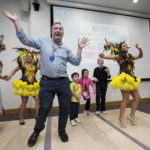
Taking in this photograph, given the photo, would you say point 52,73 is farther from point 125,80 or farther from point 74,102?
point 125,80

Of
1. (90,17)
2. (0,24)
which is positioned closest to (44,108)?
(0,24)

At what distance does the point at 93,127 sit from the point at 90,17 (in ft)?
9.59

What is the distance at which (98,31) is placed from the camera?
11.7ft

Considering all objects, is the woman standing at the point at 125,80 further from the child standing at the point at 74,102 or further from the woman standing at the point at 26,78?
the woman standing at the point at 26,78

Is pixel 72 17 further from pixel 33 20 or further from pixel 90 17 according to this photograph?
pixel 33 20

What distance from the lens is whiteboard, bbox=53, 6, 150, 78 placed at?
3.27 meters

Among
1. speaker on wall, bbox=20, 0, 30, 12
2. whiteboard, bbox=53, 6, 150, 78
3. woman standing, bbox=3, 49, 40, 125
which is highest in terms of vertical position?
speaker on wall, bbox=20, 0, 30, 12

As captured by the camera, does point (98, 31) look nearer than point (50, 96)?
No

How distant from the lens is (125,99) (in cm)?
202

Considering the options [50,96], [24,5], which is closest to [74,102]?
[50,96]

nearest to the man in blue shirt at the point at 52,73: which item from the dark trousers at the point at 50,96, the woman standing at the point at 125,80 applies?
the dark trousers at the point at 50,96

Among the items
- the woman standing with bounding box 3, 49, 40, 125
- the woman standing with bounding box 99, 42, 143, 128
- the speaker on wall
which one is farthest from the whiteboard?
the woman standing with bounding box 99, 42, 143, 128

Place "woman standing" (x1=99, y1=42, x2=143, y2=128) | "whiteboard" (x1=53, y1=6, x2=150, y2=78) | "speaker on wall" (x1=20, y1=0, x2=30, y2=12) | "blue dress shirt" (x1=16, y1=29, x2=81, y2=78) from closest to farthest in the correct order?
"blue dress shirt" (x1=16, y1=29, x2=81, y2=78) < "woman standing" (x1=99, y1=42, x2=143, y2=128) < "speaker on wall" (x1=20, y1=0, x2=30, y2=12) < "whiteboard" (x1=53, y1=6, x2=150, y2=78)

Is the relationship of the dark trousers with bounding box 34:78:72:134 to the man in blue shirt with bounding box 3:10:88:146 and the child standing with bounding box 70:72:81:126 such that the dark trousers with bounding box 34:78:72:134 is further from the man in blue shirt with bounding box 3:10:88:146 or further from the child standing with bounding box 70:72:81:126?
the child standing with bounding box 70:72:81:126
